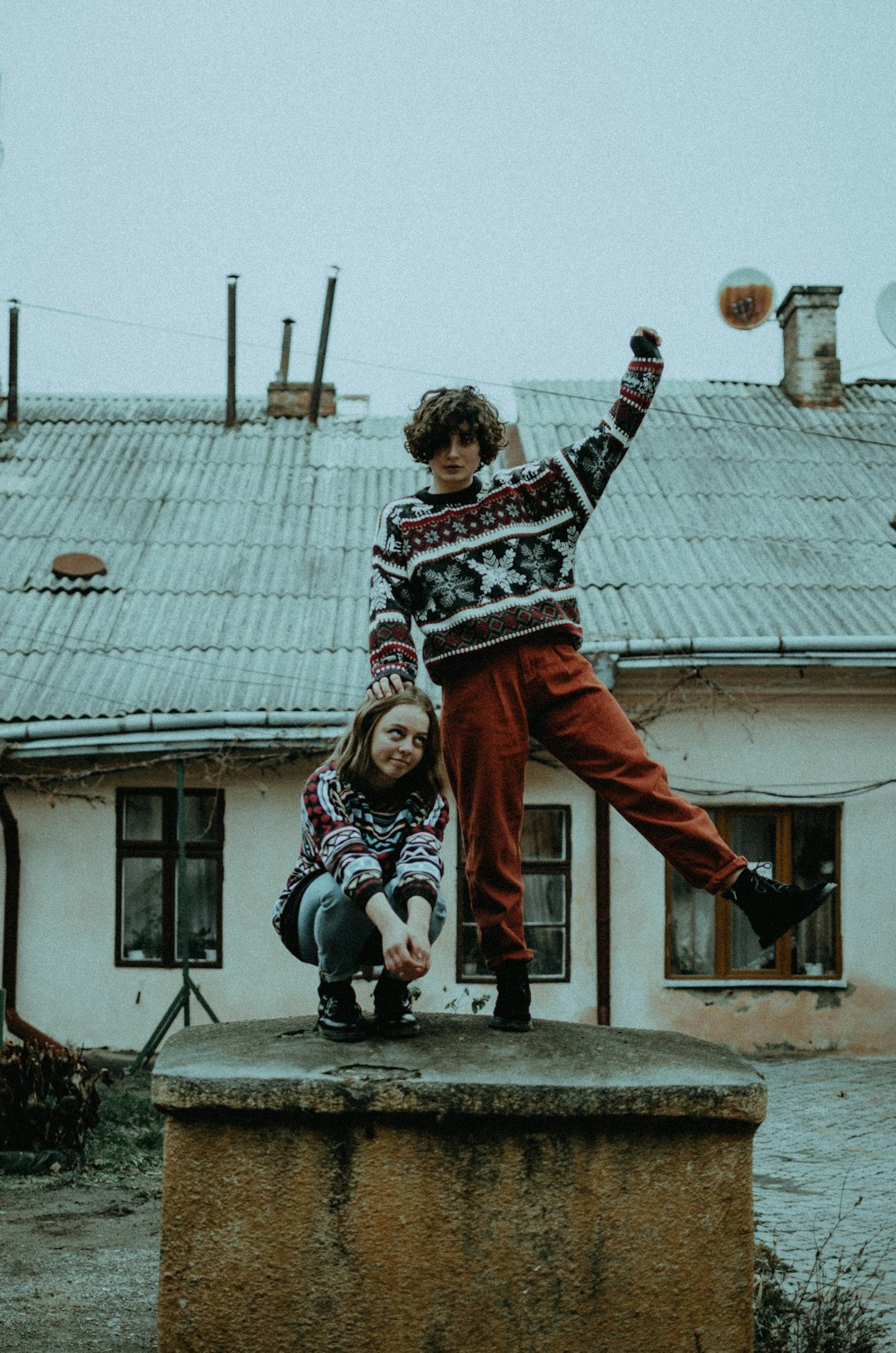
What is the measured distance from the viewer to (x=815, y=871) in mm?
11516

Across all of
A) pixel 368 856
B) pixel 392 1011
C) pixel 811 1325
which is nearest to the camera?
pixel 368 856

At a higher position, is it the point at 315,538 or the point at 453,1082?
the point at 315,538

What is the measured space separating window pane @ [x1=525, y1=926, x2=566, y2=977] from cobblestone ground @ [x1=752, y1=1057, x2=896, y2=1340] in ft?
5.72

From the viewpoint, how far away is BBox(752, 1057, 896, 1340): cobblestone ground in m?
5.83

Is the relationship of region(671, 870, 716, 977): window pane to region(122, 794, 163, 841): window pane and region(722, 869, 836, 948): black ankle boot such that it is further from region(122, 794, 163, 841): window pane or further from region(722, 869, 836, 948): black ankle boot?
region(722, 869, 836, 948): black ankle boot

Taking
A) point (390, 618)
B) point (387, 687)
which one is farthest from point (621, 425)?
point (387, 687)

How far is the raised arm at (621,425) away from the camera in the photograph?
362 cm

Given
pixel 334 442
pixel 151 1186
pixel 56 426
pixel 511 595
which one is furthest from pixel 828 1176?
pixel 56 426

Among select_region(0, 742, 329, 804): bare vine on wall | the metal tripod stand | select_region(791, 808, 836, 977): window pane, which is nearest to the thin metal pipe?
the metal tripod stand

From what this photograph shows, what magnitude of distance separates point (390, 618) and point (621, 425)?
787 millimetres

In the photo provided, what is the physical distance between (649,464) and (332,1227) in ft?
38.8

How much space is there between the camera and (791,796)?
1134 cm

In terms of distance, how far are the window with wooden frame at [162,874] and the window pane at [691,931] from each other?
3660 millimetres

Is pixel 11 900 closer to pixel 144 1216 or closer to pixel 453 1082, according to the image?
pixel 144 1216
